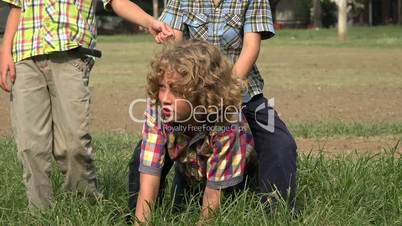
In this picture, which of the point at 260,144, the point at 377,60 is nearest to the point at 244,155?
the point at 260,144

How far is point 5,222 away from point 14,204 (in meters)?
0.34

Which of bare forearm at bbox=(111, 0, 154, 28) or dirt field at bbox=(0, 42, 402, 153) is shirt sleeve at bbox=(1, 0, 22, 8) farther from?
dirt field at bbox=(0, 42, 402, 153)

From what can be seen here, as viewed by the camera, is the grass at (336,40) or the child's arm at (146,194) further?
the grass at (336,40)

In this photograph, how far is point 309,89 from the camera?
50.9ft

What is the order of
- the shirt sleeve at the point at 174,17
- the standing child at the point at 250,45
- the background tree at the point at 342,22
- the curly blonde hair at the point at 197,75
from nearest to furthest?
the curly blonde hair at the point at 197,75 < the standing child at the point at 250,45 < the shirt sleeve at the point at 174,17 < the background tree at the point at 342,22

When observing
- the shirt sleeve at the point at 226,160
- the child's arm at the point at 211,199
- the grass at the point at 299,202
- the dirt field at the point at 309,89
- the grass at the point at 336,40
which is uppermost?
the shirt sleeve at the point at 226,160

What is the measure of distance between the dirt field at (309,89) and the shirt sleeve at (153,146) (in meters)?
2.22

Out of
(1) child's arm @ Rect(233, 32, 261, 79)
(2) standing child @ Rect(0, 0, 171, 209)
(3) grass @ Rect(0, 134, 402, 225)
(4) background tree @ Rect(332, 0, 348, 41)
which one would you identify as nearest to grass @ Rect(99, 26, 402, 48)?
(4) background tree @ Rect(332, 0, 348, 41)

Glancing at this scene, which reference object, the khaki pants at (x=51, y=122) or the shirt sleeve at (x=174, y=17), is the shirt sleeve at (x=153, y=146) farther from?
the shirt sleeve at (x=174, y=17)

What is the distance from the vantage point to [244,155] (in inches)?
168

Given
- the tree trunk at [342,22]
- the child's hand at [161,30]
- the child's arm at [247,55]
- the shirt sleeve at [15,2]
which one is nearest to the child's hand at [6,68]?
the shirt sleeve at [15,2]

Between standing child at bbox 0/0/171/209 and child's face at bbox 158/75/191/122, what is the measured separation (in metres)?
0.52

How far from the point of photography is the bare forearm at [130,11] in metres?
4.62

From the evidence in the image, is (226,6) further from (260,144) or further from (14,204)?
(14,204)
